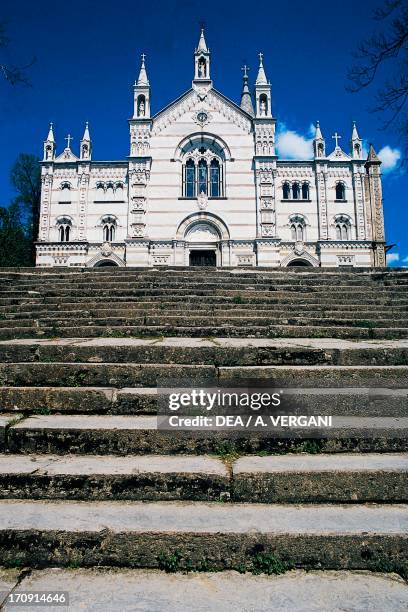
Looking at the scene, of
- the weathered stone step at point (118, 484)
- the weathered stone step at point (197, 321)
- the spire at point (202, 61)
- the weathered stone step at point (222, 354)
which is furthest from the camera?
the spire at point (202, 61)

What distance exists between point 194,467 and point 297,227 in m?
25.4

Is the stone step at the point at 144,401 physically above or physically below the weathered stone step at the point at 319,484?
above

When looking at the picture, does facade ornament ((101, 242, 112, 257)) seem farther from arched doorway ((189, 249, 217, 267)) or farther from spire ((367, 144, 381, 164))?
spire ((367, 144, 381, 164))

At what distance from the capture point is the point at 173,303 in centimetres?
788

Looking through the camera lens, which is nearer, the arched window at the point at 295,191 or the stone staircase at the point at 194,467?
the stone staircase at the point at 194,467

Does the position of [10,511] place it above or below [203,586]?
above

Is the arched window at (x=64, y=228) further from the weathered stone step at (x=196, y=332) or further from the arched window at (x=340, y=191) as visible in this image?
the weathered stone step at (x=196, y=332)

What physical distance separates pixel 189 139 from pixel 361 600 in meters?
27.9

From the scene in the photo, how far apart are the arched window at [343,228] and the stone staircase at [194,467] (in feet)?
74.9

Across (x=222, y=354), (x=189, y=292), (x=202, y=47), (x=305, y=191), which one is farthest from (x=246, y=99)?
(x=222, y=354)

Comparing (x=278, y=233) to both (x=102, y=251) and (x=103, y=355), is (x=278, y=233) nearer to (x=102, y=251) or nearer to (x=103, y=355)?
(x=102, y=251)

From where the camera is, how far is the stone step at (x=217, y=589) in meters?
1.86

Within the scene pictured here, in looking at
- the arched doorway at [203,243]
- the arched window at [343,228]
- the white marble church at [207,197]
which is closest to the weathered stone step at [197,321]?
the white marble church at [207,197]

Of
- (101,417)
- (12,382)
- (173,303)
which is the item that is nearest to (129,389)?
(101,417)
